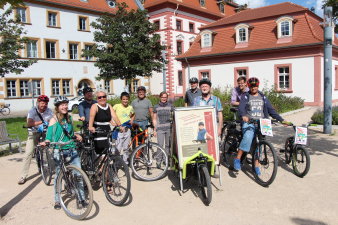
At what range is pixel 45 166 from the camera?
20.4ft

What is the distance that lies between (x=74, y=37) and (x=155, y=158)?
30475 mm

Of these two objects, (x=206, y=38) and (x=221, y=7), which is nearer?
(x=206, y=38)

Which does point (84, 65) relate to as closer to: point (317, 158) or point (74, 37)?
point (74, 37)

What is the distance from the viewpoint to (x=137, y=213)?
14.7ft

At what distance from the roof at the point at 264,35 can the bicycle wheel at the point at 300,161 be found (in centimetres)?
1768

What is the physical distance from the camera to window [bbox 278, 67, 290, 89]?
23.5 m

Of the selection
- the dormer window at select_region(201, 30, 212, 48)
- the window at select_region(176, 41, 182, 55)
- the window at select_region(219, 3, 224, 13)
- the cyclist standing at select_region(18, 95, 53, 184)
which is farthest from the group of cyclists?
the window at select_region(219, 3, 224, 13)

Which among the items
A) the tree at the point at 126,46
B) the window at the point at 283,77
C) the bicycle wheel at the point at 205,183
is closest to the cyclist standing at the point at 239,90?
the bicycle wheel at the point at 205,183

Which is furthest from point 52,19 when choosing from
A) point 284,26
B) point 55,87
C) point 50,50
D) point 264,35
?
point 284,26

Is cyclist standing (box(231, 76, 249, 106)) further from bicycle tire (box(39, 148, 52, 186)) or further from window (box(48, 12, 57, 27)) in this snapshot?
window (box(48, 12, 57, 27))

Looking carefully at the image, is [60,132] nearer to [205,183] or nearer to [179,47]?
[205,183]

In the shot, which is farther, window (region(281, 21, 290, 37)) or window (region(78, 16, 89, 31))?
window (region(78, 16, 89, 31))

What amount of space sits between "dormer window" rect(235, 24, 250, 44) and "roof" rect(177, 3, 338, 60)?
0.32m

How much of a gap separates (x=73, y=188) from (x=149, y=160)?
1932 mm
